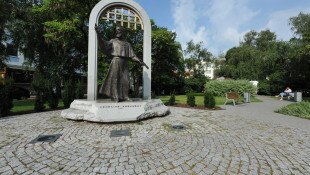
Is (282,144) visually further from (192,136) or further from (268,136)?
(192,136)

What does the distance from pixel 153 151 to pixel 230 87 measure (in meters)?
24.3

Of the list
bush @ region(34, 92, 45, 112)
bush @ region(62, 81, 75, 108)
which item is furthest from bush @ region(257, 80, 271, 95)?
bush @ region(34, 92, 45, 112)

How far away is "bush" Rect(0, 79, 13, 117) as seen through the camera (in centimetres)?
905

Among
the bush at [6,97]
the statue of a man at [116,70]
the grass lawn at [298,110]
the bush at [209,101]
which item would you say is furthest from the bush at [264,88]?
the bush at [6,97]

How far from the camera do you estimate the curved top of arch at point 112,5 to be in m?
8.88

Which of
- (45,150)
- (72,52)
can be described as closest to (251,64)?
(72,52)

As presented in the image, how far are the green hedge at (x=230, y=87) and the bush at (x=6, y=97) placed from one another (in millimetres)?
23739

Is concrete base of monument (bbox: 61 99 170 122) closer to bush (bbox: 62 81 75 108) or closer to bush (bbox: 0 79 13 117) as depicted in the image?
bush (bbox: 0 79 13 117)

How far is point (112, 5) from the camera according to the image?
30.3ft

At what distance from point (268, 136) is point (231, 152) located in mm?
2224

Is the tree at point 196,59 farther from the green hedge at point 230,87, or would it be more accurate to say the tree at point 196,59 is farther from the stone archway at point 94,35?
the stone archway at point 94,35

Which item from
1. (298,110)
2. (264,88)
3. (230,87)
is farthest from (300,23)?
(298,110)

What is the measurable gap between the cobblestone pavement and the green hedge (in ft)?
66.9

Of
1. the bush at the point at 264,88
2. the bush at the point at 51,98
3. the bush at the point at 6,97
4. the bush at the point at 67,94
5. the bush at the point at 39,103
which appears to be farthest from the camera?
the bush at the point at 264,88
